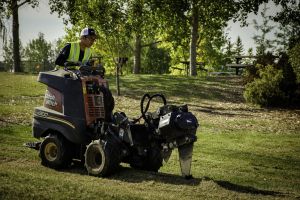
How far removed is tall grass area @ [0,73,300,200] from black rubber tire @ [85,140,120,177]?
0.17 meters

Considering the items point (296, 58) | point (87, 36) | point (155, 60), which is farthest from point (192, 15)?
point (155, 60)

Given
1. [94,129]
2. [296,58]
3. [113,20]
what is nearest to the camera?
[94,129]

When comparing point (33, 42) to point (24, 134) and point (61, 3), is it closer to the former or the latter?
point (61, 3)

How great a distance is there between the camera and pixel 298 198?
698 cm

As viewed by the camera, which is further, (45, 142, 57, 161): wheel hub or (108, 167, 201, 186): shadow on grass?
(45, 142, 57, 161): wheel hub

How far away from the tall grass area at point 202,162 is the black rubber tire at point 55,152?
0.16m

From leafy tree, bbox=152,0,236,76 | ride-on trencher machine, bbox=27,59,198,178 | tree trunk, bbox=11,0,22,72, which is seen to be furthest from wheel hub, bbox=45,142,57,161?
A: tree trunk, bbox=11,0,22,72

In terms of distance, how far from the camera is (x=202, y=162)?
10.3 meters

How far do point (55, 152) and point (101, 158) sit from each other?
116cm

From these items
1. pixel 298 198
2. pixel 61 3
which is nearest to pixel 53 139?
pixel 298 198

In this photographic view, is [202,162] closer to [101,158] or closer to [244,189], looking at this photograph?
[244,189]

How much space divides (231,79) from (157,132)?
2423 centimetres

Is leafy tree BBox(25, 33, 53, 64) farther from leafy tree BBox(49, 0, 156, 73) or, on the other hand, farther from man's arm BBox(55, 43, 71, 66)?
man's arm BBox(55, 43, 71, 66)

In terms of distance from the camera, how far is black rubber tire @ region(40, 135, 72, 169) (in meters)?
8.23
